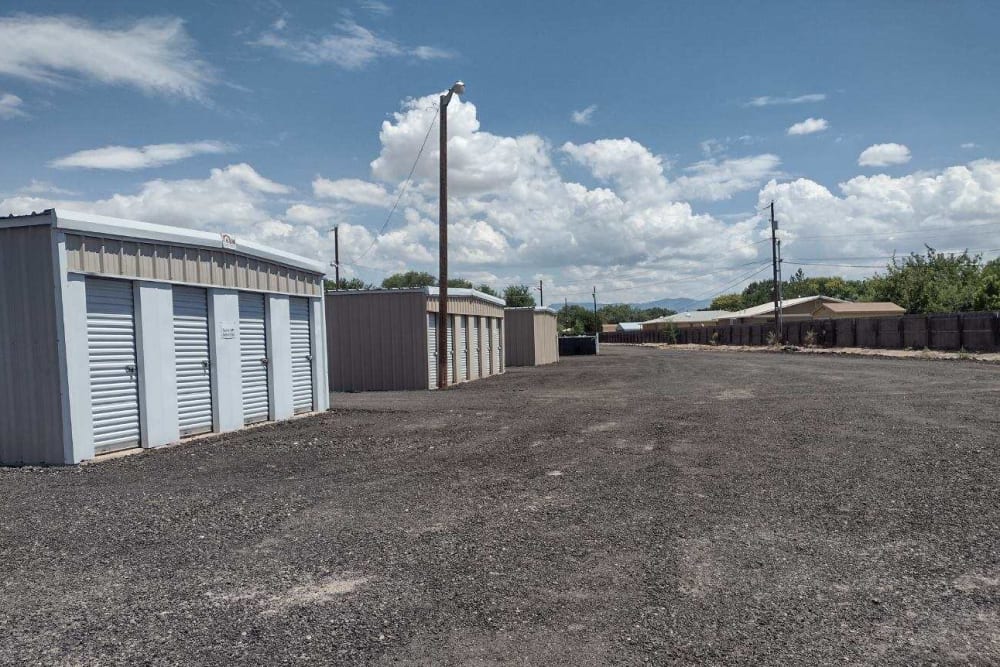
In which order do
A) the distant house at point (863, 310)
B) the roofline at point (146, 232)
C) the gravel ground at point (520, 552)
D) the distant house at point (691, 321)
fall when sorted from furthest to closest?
the distant house at point (691, 321), the distant house at point (863, 310), the roofline at point (146, 232), the gravel ground at point (520, 552)

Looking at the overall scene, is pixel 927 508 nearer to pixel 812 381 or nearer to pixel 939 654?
pixel 939 654

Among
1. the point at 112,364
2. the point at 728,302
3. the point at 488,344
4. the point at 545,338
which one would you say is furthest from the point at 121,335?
the point at 728,302

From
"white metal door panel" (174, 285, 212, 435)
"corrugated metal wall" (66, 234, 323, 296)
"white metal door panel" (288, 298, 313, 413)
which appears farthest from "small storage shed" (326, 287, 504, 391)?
"white metal door panel" (174, 285, 212, 435)

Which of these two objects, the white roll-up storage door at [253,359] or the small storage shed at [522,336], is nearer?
the white roll-up storage door at [253,359]

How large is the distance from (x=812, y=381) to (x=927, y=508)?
15.2m

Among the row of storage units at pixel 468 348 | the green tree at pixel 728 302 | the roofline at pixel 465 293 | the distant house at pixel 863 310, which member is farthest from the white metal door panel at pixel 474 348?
the green tree at pixel 728 302

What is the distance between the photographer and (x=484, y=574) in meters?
Answer: 4.87

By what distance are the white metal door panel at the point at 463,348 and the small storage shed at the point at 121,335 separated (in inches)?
500

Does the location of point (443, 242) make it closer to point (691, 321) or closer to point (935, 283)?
point (935, 283)

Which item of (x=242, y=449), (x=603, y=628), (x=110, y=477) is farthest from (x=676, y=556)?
(x=242, y=449)

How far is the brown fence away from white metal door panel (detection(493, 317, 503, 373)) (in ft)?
72.1

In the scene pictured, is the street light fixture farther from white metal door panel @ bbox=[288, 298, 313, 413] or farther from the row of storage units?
white metal door panel @ bbox=[288, 298, 313, 413]

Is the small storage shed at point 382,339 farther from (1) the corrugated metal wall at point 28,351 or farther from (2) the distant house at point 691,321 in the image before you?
(2) the distant house at point 691,321

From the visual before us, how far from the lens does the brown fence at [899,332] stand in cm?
3284
